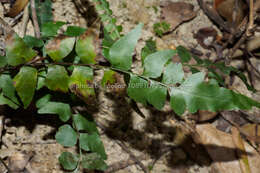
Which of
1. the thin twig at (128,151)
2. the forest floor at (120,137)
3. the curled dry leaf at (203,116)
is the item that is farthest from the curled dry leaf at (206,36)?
the thin twig at (128,151)

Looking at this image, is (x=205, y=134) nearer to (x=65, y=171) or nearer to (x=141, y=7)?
(x=65, y=171)

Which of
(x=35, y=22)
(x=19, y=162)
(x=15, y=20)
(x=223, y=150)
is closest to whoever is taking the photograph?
(x=19, y=162)

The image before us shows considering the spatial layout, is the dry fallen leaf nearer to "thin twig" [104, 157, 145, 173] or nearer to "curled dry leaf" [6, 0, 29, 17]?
"thin twig" [104, 157, 145, 173]

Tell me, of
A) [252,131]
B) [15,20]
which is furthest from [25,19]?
[252,131]

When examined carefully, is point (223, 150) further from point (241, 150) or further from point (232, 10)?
point (232, 10)

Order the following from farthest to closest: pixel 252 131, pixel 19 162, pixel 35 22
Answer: pixel 252 131 → pixel 35 22 → pixel 19 162

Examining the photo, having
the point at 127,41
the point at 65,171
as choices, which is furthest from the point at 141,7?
the point at 65,171

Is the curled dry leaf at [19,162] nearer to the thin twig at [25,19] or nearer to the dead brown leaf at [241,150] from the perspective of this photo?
the thin twig at [25,19]
